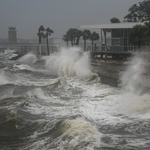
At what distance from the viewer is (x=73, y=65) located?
85.3 feet

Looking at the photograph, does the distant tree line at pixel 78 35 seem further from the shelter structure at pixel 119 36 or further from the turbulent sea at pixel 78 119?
the turbulent sea at pixel 78 119

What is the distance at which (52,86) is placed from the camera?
59.9 feet

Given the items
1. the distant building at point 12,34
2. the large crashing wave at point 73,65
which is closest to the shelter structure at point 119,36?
the large crashing wave at point 73,65

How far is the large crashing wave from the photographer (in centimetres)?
2342

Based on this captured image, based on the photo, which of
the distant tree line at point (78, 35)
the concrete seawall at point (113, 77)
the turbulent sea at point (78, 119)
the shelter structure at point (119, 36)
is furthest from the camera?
the distant tree line at point (78, 35)

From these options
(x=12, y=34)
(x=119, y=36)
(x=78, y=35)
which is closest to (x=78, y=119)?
(x=119, y=36)

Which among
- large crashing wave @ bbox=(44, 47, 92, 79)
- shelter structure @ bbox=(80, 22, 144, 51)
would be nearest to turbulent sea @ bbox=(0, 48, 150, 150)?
large crashing wave @ bbox=(44, 47, 92, 79)

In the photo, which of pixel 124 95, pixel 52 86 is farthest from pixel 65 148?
pixel 52 86

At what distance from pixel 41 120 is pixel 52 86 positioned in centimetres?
882

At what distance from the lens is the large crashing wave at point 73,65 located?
23420mm

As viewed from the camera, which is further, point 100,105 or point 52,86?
point 52,86

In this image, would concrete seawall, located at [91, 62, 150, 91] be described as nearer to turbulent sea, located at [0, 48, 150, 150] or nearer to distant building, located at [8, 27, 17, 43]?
turbulent sea, located at [0, 48, 150, 150]

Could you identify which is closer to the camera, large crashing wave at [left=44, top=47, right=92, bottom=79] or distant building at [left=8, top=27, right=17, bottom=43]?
large crashing wave at [left=44, top=47, right=92, bottom=79]

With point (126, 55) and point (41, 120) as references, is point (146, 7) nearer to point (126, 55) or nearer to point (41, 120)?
point (126, 55)
